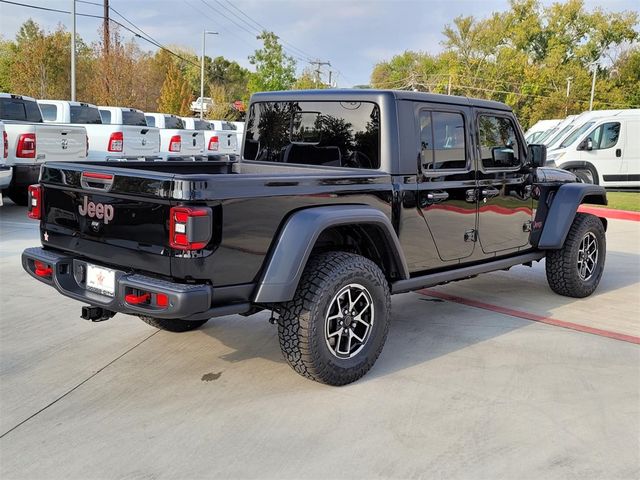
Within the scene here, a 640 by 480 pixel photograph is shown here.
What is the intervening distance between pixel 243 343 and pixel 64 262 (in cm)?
142

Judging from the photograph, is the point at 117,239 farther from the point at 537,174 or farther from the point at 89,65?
the point at 89,65

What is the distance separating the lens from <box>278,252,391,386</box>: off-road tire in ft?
11.9

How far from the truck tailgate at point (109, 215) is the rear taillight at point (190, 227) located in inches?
2.9

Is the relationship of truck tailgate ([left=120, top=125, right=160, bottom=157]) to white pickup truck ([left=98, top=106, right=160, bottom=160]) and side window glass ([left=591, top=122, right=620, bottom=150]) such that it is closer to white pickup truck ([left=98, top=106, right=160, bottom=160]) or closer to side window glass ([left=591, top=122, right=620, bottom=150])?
white pickup truck ([left=98, top=106, right=160, bottom=160])

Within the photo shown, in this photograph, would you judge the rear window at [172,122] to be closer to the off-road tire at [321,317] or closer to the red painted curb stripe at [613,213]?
the red painted curb stripe at [613,213]

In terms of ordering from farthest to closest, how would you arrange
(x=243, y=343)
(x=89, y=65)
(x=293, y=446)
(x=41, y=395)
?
(x=89, y=65) → (x=243, y=343) → (x=41, y=395) → (x=293, y=446)

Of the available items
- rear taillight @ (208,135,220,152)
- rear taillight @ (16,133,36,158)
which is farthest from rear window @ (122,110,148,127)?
rear taillight @ (16,133,36,158)

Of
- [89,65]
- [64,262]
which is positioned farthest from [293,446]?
[89,65]

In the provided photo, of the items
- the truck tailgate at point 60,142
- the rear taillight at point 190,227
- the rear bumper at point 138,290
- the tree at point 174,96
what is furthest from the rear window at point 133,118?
the tree at point 174,96

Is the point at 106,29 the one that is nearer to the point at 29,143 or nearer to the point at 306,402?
the point at 29,143

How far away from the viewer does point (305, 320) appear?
360 centimetres

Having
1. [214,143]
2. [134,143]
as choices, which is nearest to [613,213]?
[134,143]

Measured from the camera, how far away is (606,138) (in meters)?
16.8

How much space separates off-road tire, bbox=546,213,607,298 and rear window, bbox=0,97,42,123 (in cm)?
967
